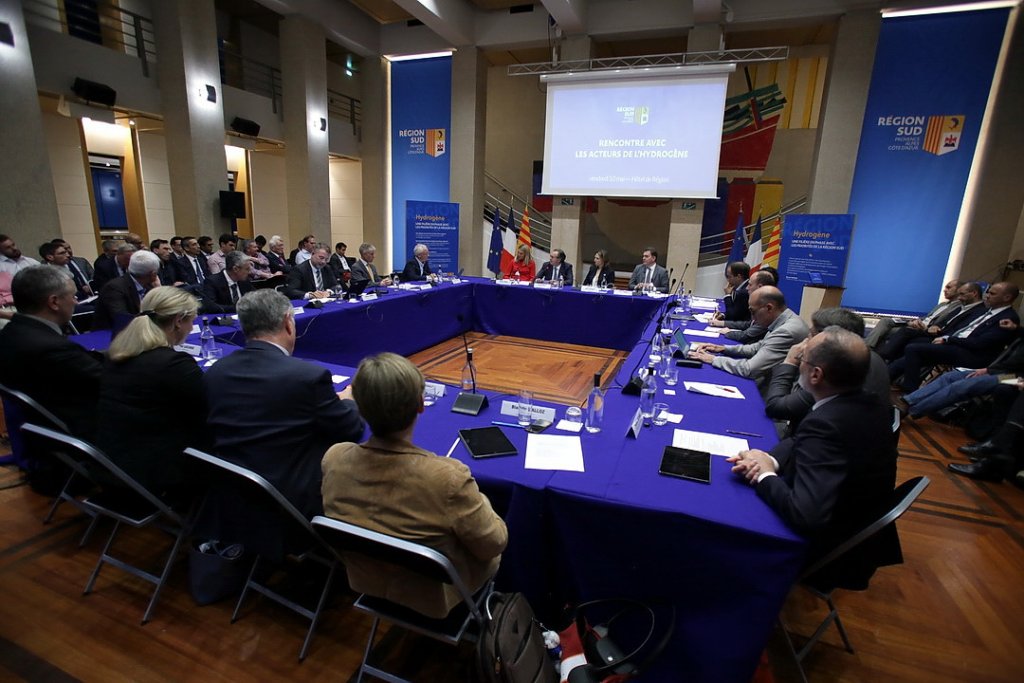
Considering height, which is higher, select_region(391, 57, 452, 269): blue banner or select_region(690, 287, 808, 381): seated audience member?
select_region(391, 57, 452, 269): blue banner

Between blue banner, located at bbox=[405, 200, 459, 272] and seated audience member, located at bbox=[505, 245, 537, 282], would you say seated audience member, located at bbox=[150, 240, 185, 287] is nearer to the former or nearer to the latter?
blue banner, located at bbox=[405, 200, 459, 272]

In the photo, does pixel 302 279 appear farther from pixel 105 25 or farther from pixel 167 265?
pixel 105 25

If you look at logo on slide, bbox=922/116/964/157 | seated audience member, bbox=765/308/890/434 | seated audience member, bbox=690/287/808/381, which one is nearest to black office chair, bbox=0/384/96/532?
seated audience member, bbox=765/308/890/434

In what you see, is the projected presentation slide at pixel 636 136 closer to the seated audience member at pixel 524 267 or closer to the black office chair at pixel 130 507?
the seated audience member at pixel 524 267

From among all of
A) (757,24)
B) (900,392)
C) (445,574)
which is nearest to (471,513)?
(445,574)

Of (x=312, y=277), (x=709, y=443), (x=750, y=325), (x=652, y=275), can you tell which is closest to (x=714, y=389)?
(x=709, y=443)

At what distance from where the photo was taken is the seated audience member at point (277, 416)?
5.27 feet

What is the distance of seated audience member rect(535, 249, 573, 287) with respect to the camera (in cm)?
682

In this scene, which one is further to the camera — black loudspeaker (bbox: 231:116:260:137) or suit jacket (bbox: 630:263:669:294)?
black loudspeaker (bbox: 231:116:260:137)

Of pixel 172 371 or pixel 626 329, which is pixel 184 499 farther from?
pixel 626 329

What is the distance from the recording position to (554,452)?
1.88 m

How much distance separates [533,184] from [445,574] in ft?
37.3

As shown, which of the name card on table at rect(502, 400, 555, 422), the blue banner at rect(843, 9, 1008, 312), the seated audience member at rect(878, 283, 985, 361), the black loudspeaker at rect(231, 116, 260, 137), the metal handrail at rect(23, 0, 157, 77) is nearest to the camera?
the name card on table at rect(502, 400, 555, 422)

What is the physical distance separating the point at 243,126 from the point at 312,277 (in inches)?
186
